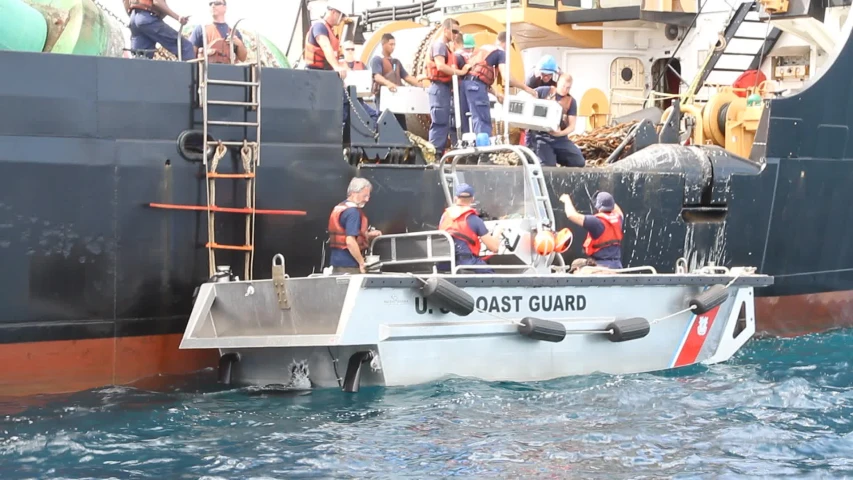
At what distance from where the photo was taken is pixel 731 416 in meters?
8.05

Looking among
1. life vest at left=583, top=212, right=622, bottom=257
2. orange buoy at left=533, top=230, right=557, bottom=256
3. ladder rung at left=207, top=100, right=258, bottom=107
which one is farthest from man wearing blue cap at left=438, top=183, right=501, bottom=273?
ladder rung at left=207, top=100, right=258, bottom=107

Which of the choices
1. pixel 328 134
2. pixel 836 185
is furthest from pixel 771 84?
pixel 328 134

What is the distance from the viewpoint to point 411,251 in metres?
9.30

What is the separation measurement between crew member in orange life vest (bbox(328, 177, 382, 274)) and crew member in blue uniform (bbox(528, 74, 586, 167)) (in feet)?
9.45

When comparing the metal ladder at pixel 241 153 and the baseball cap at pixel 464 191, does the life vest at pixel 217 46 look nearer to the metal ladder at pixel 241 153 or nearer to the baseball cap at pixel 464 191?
the metal ladder at pixel 241 153

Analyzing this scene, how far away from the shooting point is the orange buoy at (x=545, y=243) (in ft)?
29.5

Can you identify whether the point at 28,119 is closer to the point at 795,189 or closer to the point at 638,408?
the point at 638,408

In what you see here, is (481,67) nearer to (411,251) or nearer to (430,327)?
(411,251)

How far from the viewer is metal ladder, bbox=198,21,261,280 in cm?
898

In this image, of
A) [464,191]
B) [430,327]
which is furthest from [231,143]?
[430,327]

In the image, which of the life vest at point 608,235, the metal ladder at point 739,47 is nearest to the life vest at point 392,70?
the life vest at point 608,235

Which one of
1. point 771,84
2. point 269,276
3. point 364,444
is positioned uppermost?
point 771,84

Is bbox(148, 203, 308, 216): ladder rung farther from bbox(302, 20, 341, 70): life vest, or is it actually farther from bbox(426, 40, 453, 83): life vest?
bbox(426, 40, 453, 83): life vest

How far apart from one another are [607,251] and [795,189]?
11.1 feet
